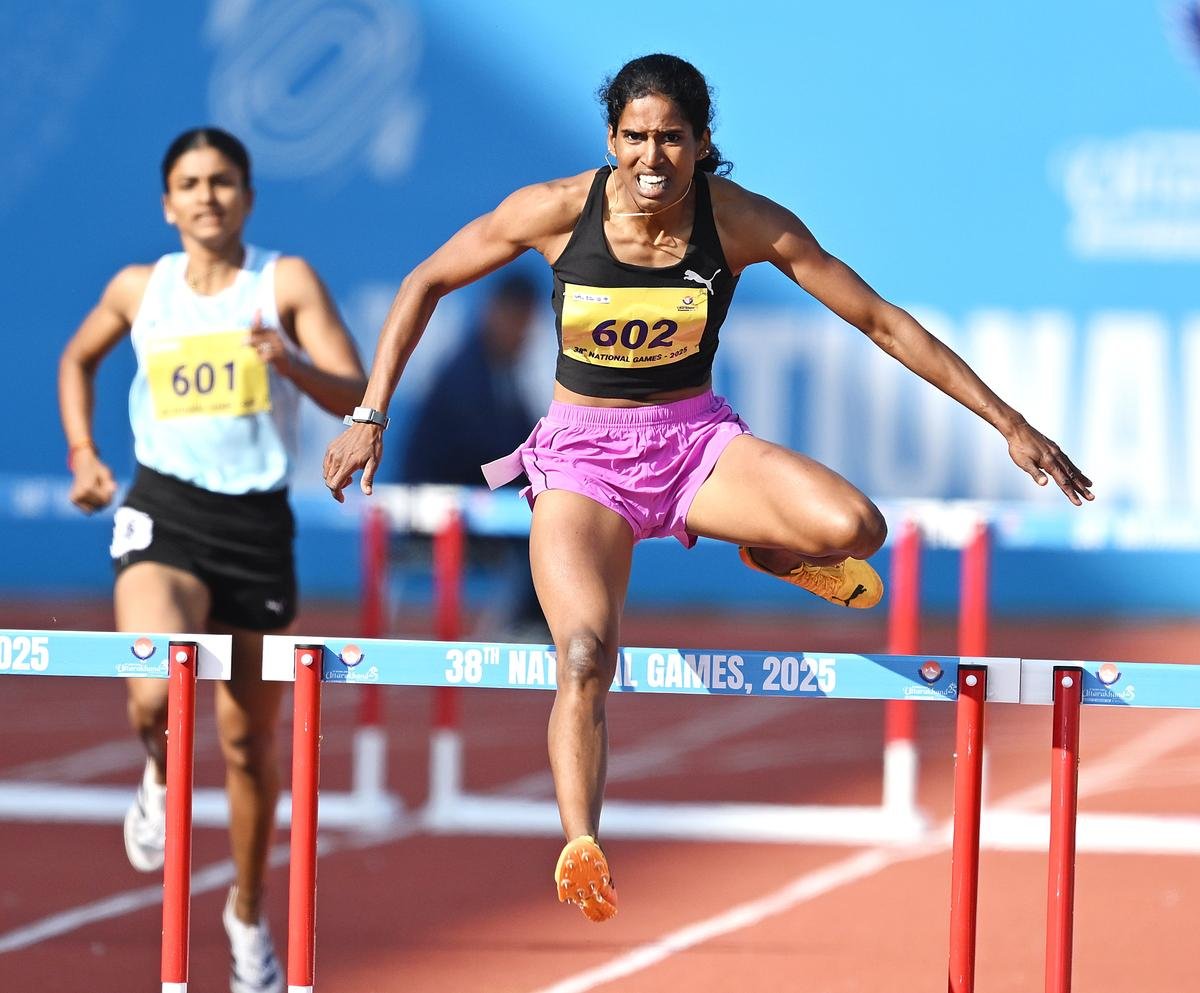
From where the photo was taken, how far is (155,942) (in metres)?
5.73

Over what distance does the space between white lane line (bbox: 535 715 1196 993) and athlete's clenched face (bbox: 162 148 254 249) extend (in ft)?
7.61

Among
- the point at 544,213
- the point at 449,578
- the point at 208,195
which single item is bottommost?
the point at 449,578

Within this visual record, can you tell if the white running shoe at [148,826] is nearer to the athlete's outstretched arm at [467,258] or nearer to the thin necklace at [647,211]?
the athlete's outstretched arm at [467,258]

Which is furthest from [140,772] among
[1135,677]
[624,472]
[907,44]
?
[907,44]

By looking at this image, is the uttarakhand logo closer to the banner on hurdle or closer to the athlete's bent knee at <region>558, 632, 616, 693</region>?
the banner on hurdle

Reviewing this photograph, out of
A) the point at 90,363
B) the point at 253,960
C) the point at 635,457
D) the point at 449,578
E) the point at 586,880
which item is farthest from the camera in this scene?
the point at 449,578

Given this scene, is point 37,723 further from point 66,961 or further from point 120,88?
point 120,88

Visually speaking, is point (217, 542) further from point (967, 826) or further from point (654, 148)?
point (967, 826)

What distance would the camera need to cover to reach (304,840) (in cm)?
384

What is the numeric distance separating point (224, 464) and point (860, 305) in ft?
6.53

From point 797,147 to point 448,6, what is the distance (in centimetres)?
270

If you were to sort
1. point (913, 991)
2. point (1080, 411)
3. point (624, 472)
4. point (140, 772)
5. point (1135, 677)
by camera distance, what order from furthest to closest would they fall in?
point (1080, 411) → point (140, 772) → point (913, 991) → point (624, 472) → point (1135, 677)

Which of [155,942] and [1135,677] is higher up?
[1135,677]

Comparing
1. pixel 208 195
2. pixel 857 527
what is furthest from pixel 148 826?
pixel 857 527
